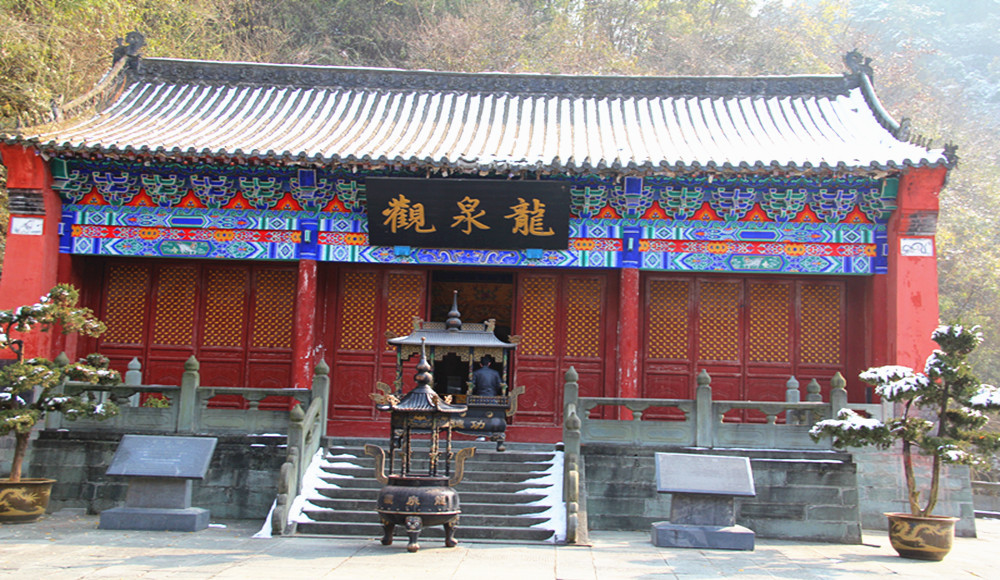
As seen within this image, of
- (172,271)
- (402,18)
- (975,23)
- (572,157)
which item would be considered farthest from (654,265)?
(975,23)

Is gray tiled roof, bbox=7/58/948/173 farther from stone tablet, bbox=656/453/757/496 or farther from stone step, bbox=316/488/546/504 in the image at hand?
stone step, bbox=316/488/546/504

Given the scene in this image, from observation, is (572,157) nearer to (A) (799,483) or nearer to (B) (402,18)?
(A) (799,483)

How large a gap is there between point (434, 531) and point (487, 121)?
762cm

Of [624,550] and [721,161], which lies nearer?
[624,550]

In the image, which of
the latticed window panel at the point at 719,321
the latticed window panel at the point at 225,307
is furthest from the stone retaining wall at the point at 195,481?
the latticed window panel at the point at 719,321

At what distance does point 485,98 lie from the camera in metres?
15.1

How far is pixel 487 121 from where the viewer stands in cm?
1416

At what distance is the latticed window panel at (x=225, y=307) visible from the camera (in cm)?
1270

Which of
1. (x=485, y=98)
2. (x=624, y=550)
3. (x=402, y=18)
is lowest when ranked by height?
(x=624, y=550)

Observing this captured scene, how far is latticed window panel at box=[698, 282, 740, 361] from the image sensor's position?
1251 cm

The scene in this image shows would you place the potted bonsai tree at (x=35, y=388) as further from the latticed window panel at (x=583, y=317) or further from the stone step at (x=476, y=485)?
the latticed window panel at (x=583, y=317)

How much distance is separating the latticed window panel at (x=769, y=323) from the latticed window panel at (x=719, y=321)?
0.74 feet

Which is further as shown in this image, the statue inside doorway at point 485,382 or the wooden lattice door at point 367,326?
the wooden lattice door at point 367,326

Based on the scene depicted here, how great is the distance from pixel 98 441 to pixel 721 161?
8.60 m
